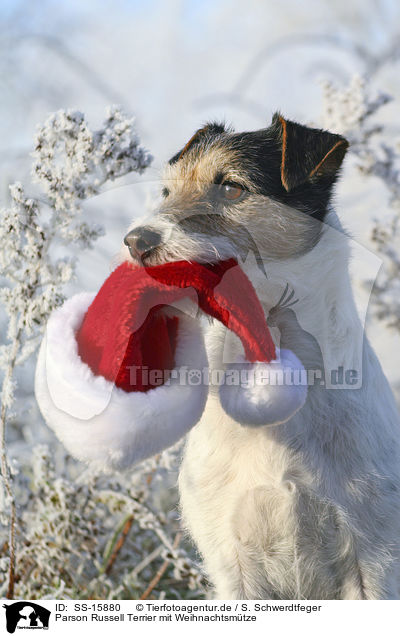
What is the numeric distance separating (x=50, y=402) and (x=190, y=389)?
0.25 m

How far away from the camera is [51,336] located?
3.80ft

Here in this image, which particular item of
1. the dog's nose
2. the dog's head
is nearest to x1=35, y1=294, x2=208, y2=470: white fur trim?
the dog's nose

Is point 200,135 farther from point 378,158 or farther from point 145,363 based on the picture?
point 378,158

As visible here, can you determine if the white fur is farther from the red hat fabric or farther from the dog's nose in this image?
the dog's nose

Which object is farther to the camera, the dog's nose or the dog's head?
the dog's head

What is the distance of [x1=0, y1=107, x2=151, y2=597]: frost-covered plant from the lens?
1.55m

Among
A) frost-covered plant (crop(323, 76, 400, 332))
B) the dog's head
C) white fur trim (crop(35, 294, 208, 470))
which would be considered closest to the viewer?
white fur trim (crop(35, 294, 208, 470))

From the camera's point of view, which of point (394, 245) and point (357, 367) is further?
point (394, 245)

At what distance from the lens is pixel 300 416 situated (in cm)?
139
